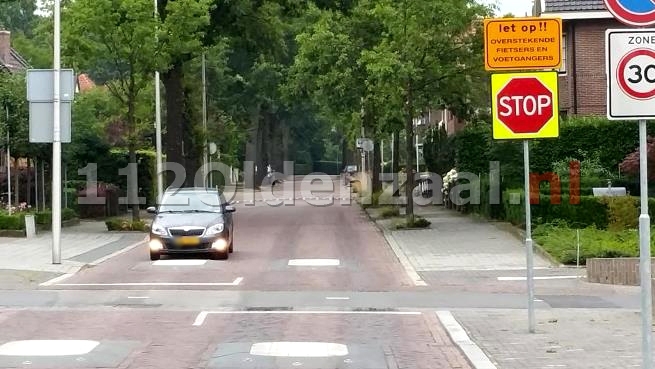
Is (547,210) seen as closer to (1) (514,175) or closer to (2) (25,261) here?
(1) (514,175)

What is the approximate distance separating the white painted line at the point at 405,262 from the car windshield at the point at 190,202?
4213 millimetres

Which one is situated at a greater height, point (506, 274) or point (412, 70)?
point (412, 70)

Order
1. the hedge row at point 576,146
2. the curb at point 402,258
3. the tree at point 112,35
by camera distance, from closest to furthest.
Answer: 1. the curb at point 402,258
2. the tree at point 112,35
3. the hedge row at point 576,146

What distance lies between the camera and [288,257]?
23266 millimetres

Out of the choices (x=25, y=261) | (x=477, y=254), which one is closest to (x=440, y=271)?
(x=477, y=254)

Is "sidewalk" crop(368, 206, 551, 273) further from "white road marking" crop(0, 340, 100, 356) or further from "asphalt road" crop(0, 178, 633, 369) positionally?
"white road marking" crop(0, 340, 100, 356)

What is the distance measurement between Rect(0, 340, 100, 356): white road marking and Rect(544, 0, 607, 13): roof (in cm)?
2662

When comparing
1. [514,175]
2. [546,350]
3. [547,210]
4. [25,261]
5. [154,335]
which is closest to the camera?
[546,350]

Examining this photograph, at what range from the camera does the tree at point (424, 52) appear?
28641 mm

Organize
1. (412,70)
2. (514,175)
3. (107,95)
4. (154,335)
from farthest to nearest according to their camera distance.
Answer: (107,95) < (514,175) < (412,70) < (154,335)

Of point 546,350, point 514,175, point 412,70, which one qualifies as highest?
point 412,70

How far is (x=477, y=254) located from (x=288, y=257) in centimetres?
420

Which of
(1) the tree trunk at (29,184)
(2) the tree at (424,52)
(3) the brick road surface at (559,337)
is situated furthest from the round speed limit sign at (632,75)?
(1) the tree trunk at (29,184)

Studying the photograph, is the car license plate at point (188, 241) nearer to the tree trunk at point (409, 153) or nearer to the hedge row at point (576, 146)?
the tree trunk at point (409, 153)
